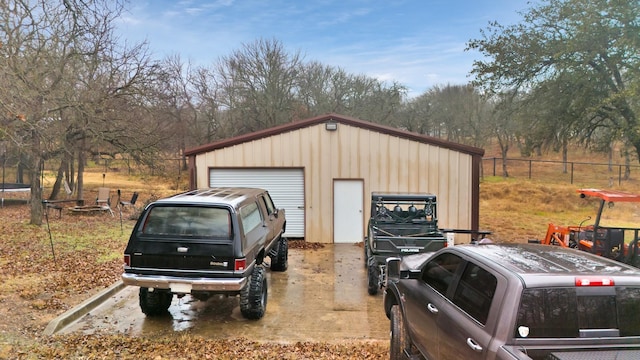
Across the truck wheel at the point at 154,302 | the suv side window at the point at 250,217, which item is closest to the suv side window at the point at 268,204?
the suv side window at the point at 250,217

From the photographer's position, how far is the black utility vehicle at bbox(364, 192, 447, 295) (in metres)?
7.71

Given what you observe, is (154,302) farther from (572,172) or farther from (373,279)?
(572,172)

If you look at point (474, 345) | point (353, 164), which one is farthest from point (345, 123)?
point (474, 345)

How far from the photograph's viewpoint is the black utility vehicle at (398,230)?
7715 mm

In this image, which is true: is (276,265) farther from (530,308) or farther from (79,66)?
(79,66)

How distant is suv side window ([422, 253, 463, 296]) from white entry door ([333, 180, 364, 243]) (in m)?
8.55

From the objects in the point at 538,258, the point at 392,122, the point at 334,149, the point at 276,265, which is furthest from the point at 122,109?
the point at 392,122

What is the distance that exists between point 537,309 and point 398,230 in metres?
6.08

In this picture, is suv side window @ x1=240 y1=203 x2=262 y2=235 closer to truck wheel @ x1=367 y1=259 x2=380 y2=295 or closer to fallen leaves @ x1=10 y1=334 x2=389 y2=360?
fallen leaves @ x1=10 y1=334 x2=389 y2=360

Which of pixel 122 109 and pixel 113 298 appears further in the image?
pixel 122 109

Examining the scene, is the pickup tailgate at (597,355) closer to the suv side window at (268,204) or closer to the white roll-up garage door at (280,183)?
the suv side window at (268,204)

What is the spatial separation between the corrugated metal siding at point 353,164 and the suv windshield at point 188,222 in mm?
7042

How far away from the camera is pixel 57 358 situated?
5016 millimetres

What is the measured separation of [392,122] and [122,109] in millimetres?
23080
